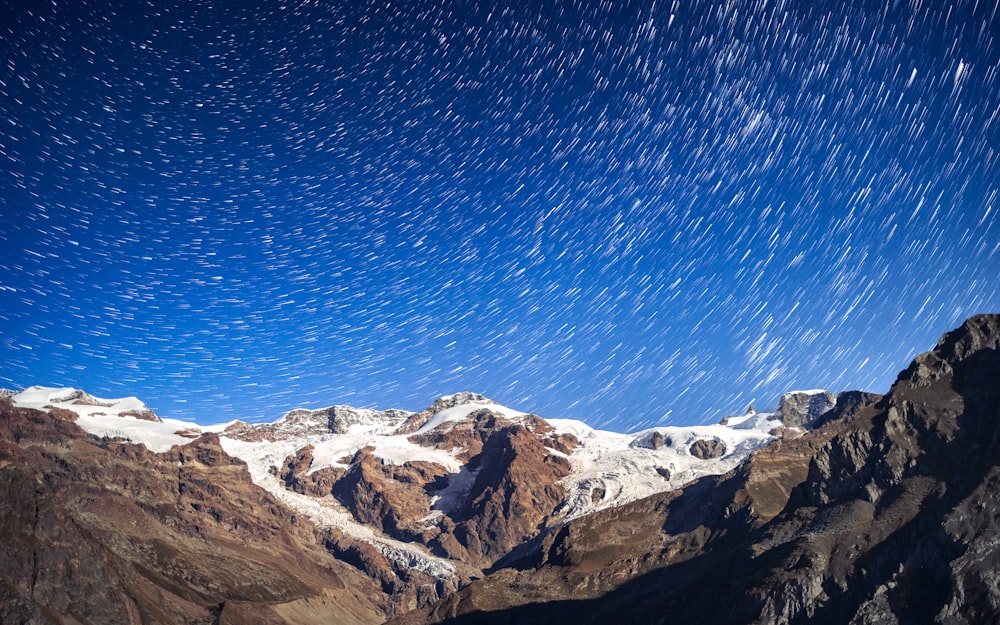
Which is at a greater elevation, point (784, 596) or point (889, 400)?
point (889, 400)

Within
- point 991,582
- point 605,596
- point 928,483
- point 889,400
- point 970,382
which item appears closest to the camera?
Result: point 991,582

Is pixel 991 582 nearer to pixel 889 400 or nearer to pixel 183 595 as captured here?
pixel 889 400

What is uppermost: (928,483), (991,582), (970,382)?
(970,382)

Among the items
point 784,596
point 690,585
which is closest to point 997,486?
point 784,596

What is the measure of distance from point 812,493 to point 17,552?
161 metres

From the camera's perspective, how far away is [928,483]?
131m

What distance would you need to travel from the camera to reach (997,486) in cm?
10788

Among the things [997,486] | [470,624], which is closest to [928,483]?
[997,486]

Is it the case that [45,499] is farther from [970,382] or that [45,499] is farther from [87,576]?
[970,382]

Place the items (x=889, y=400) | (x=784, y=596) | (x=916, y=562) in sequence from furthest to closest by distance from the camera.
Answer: (x=889, y=400)
(x=784, y=596)
(x=916, y=562)

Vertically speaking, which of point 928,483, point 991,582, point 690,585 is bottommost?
point 991,582

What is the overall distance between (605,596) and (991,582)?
10858 centimetres

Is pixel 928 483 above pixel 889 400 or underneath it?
underneath

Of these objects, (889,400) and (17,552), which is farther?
(889,400)
